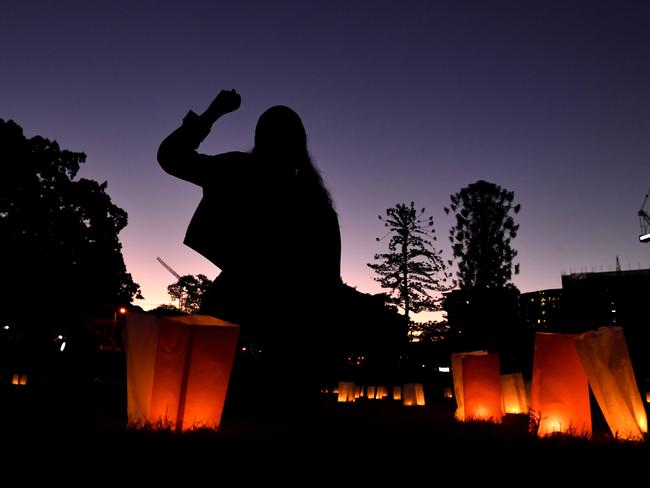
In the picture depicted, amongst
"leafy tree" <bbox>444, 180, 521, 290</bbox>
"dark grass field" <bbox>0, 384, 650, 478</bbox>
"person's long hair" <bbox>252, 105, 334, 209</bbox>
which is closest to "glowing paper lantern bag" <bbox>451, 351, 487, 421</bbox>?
"dark grass field" <bbox>0, 384, 650, 478</bbox>

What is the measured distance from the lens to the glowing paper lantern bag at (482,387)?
4.67 m

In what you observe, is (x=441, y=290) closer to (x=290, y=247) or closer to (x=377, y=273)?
(x=377, y=273)

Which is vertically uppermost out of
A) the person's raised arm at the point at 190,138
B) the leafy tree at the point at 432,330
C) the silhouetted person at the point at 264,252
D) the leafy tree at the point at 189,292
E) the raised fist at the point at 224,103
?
the leafy tree at the point at 189,292

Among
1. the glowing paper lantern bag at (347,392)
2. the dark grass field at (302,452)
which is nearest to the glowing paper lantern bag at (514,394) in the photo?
the dark grass field at (302,452)

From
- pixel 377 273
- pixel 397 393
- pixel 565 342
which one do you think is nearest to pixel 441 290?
pixel 377 273

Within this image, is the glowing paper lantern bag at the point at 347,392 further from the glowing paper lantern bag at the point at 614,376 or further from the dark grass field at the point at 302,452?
the dark grass field at the point at 302,452

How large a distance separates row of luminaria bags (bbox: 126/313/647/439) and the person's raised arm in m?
0.91

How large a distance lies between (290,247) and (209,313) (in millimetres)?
707

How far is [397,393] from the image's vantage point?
42.7 feet

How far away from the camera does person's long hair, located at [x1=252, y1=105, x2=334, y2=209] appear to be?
3.28 meters

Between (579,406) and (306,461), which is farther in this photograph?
(579,406)

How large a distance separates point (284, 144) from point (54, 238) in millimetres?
18576

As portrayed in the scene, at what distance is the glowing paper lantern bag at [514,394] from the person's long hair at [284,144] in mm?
4785

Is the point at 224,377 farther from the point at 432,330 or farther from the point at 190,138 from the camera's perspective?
the point at 432,330
